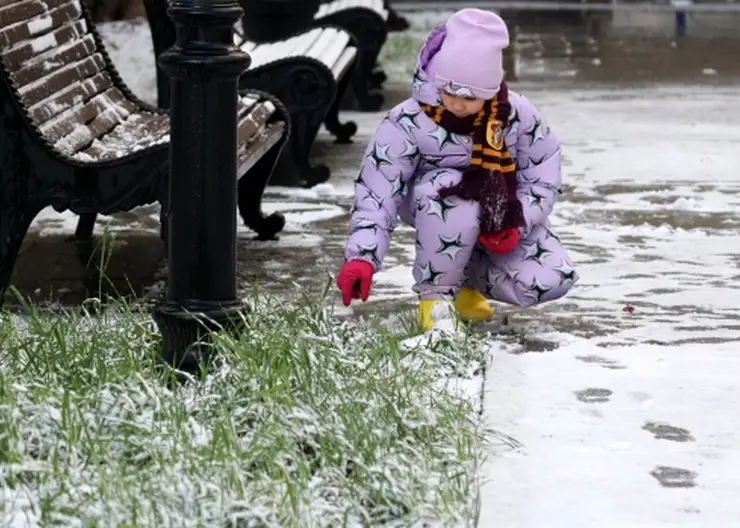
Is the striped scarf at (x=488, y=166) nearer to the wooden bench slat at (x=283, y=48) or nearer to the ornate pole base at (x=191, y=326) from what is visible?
the ornate pole base at (x=191, y=326)

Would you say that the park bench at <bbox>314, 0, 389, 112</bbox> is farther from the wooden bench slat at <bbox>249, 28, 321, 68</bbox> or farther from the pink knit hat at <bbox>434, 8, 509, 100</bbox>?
the pink knit hat at <bbox>434, 8, 509, 100</bbox>

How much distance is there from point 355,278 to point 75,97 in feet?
5.74

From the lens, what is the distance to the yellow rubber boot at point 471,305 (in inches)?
227

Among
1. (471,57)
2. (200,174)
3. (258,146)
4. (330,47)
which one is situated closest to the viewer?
(200,174)

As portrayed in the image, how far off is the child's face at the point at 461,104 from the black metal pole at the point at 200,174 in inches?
33.4

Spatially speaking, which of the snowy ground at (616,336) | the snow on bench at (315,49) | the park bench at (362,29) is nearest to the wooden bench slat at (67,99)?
the snowy ground at (616,336)

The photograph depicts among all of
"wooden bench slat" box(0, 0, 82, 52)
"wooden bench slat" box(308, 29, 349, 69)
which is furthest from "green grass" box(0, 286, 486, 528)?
"wooden bench slat" box(308, 29, 349, 69)

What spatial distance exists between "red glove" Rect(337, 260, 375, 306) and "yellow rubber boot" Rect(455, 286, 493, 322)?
0.51 metres

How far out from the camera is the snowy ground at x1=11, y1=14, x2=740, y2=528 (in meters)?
4.18

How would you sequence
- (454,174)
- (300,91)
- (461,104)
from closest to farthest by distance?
(461,104), (454,174), (300,91)

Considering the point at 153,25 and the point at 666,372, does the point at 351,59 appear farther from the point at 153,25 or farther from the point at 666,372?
the point at 666,372

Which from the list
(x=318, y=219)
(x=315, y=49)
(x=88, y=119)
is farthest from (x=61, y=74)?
(x=315, y=49)

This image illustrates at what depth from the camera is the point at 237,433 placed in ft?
13.5

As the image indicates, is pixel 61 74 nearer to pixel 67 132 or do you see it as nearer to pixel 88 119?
pixel 88 119
